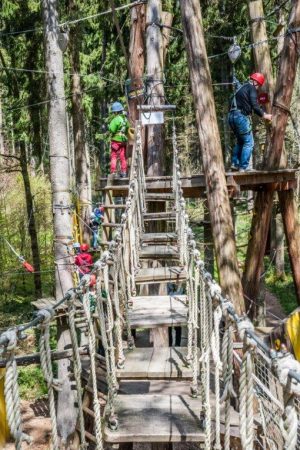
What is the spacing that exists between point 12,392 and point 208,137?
155 inches

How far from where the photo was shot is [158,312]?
12.6 ft

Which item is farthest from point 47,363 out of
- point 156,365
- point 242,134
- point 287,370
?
Answer: point 242,134

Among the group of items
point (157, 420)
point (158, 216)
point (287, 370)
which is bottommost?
point (157, 420)

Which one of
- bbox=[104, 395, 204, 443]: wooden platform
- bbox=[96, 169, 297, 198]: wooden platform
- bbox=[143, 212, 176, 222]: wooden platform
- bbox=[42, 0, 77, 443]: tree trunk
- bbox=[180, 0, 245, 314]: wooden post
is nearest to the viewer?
bbox=[104, 395, 204, 443]: wooden platform

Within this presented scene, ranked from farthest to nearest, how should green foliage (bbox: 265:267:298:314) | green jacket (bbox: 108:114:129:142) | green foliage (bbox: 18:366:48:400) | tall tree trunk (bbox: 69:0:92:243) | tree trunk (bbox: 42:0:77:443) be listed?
1. green foliage (bbox: 265:267:298:314)
2. tall tree trunk (bbox: 69:0:92:243)
3. green foliage (bbox: 18:366:48:400)
4. green jacket (bbox: 108:114:129:142)
5. tree trunk (bbox: 42:0:77:443)

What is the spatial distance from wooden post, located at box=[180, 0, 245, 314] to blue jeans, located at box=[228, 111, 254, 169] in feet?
4.90

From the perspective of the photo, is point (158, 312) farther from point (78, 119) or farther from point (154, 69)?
point (78, 119)

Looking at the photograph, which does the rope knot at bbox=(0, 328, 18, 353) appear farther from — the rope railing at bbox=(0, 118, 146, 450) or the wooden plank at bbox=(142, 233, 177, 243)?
the wooden plank at bbox=(142, 233, 177, 243)

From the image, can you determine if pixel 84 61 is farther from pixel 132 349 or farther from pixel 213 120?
pixel 132 349

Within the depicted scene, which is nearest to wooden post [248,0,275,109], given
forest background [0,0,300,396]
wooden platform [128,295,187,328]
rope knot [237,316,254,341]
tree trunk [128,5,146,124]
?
forest background [0,0,300,396]

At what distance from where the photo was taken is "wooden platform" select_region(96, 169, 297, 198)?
19.6 ft

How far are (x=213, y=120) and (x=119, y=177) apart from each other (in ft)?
8.00

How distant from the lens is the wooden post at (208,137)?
4.86 m

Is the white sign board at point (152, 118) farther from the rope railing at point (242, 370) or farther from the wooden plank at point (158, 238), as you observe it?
the rope railing at point (242, 370)
